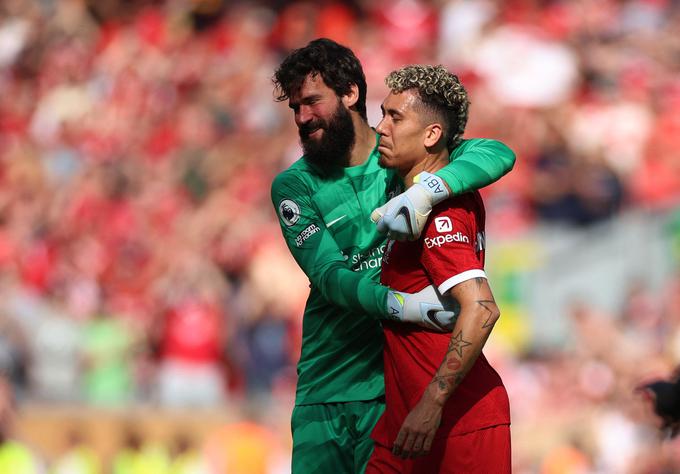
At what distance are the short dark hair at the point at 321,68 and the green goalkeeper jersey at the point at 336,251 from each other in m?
0.30

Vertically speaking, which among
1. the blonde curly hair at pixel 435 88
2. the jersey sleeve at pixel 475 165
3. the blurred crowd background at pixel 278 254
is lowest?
the jersey sleeve at pixel 475 165

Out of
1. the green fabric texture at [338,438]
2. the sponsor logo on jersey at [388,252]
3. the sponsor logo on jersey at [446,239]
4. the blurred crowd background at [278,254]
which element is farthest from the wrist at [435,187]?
the blurred crowd background at [278,254]

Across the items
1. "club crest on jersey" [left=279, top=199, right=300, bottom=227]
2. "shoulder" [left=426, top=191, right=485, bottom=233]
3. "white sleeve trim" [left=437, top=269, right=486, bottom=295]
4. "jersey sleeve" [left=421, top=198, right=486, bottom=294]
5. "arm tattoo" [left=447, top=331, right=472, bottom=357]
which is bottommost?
"arm tattoo" [left=447, top=331, right=472, bottom=357]

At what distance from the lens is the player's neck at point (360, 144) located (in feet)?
16.7

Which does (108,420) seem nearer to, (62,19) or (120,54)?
(120,54)

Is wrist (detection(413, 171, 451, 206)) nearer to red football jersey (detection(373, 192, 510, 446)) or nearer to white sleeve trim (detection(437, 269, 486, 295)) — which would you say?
red football jersey (detection(373, 192, 510, 446))

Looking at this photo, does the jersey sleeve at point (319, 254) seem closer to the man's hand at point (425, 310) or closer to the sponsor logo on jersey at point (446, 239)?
the man's hand at point (425, 310)

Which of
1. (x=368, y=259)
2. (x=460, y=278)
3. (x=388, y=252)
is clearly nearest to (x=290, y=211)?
(x=368, y=259)

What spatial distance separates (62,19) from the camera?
17812 millimetres

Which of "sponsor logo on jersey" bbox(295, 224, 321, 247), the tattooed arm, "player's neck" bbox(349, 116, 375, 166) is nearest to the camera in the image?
the tattooed arm

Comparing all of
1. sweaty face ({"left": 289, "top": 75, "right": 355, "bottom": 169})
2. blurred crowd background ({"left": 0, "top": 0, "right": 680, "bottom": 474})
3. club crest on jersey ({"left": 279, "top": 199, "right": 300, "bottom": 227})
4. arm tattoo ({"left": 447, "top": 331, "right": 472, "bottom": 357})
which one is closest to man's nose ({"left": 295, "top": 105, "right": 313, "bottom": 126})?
sweaty face ({"left": 289, "top": 75, "right": 355, "bottom": 169})

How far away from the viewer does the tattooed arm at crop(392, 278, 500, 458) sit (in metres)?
4.15

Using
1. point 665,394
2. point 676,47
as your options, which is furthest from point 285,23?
point 665,394

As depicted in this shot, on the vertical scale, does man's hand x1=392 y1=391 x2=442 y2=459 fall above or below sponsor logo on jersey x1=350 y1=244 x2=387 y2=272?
below
